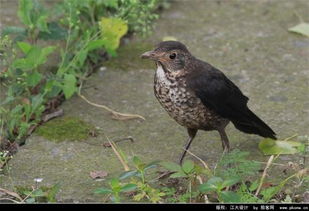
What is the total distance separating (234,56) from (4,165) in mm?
2474

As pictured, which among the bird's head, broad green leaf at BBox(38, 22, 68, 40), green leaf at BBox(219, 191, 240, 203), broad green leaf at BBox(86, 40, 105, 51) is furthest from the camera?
broad green leaf at BBox(38, 22, 68, 40)

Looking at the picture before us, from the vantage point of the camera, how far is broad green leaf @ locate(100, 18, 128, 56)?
5.72m

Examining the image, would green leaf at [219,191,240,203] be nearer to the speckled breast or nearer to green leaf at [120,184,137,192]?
green leaf at [120,184,137,192]

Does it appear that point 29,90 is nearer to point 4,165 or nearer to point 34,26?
point 34,26

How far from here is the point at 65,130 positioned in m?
5.36

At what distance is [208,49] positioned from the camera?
260 inches

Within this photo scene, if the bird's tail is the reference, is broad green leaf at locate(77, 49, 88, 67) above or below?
above

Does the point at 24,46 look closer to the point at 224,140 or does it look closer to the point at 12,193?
the point at 12,193

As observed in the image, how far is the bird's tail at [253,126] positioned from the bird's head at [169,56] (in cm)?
55

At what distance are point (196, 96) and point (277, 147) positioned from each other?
0.65m

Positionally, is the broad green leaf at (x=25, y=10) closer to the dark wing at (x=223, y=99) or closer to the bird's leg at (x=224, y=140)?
the dark wing at (x=223, y=99)

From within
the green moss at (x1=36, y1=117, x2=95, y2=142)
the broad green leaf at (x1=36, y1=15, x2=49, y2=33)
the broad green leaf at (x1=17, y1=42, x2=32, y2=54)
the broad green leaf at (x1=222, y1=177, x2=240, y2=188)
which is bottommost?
the green moss at (x1=36, y1=117, x2=95, y2=142)

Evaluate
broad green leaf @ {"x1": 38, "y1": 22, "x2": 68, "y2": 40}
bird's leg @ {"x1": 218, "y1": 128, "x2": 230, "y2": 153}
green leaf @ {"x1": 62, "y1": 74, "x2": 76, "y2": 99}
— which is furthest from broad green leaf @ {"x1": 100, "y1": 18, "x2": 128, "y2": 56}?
bird's leg @ {"x1": 218, "y1": 128, "x2": 230, "y2": 153}

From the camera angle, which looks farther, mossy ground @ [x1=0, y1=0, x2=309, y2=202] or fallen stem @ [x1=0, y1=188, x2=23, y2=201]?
mossy ground @ [x1=0, y1=0, x2=309, y2=202]
